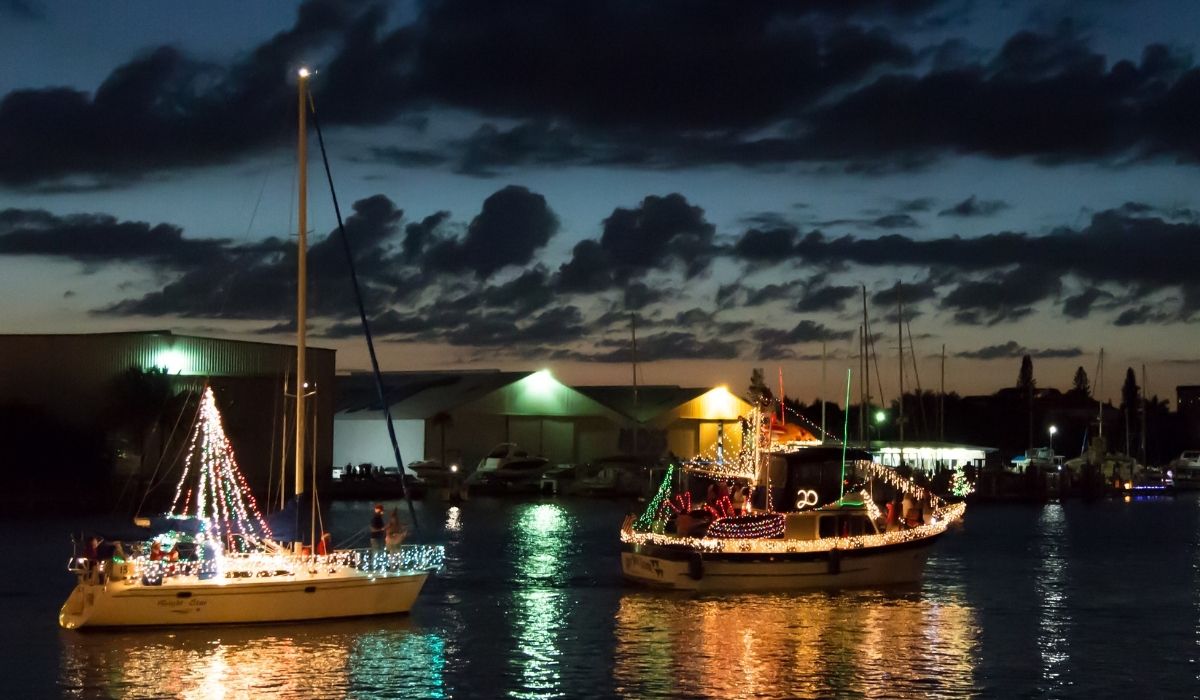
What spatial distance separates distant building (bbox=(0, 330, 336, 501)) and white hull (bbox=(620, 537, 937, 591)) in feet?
130

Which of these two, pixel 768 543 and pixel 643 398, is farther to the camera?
pixel 643 398

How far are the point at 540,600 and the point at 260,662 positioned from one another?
486 inches

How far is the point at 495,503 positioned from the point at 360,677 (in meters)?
63.3

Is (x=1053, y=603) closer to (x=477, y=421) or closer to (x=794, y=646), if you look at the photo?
(x=794, y=646)

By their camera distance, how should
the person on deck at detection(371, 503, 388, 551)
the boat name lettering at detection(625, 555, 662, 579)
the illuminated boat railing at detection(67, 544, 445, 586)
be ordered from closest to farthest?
the illuminated boat railing at detection(67, 544, 445, 586) → the person on deck at detection(371, 503, 388, 551) → the boat name lettering at detection(625, 555, 662, 579)

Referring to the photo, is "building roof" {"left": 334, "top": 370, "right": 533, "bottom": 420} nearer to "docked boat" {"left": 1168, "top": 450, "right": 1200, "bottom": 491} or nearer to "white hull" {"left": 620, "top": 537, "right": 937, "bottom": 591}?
"docked boat" {"left": 1168, "top": 450, "right": 1200, "bottom": 491}

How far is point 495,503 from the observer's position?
306 ft

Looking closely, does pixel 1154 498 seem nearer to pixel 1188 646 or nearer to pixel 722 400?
pixel 722 400

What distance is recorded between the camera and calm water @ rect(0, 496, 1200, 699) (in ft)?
97.2

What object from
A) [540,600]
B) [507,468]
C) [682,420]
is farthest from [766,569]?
[682,420]

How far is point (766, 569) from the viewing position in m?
40.9

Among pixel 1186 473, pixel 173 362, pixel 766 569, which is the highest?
pixel 173 362

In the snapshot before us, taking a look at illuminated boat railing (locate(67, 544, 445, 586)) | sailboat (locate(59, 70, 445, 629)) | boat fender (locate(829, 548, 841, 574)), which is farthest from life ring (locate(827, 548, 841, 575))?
sailboat (locate(59, 70, 445, 629))

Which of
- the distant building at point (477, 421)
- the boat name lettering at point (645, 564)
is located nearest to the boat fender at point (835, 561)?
the boat name lettering at point (645, 564)
